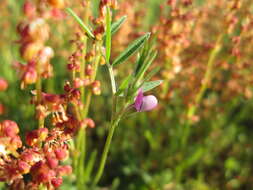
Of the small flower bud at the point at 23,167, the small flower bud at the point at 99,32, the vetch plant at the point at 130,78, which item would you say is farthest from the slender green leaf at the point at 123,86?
the small flower bud at the point at 23,167

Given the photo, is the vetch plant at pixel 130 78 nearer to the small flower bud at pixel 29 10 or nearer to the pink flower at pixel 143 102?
the pink flower at pixel 143 102

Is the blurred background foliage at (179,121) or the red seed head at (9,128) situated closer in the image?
the red seed head at (9,128)

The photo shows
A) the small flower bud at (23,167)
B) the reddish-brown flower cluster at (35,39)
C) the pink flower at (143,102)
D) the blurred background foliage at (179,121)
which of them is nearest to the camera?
the reddish-brown flower cluster at (35,39)

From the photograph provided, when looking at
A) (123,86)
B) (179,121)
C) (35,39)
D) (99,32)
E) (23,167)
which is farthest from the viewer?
(179,121)

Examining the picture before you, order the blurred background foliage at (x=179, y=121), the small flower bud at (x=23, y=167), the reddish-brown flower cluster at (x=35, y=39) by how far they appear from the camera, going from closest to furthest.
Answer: the reddish-brown flower cluster at (x=35, y=39) < the small flower bud at (x=23, y=167) < the blurred background foliage at (x=179, y=121)

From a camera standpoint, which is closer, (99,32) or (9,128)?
(9,128)

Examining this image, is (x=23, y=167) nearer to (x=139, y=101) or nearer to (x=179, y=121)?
(x=139, y=101)

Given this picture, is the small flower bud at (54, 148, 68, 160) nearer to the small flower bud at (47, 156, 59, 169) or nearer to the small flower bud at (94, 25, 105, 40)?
the small flower bud at (47, 156, 59, 169)

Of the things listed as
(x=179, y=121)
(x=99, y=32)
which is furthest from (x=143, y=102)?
(x=179, y=121)

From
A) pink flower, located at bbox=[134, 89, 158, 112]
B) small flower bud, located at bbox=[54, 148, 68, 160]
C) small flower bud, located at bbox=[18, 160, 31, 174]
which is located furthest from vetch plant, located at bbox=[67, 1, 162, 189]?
small flower bud, located at bbox=[18, 160, 31, 174]

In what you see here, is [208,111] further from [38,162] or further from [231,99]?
[38,162]
